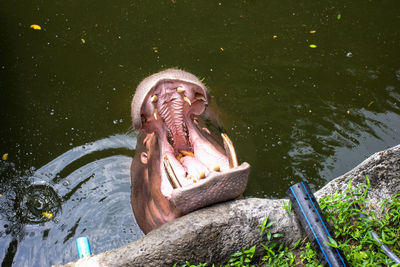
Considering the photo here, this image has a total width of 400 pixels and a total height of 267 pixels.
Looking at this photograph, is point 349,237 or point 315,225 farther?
point 349,237

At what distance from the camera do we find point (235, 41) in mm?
5895

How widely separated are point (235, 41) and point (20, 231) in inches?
140

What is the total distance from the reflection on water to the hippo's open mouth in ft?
3.39

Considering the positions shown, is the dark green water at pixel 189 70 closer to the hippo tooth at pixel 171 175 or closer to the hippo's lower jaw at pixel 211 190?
the hippo tooth at pixel 171 175

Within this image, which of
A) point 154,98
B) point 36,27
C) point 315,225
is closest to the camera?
point 315,225

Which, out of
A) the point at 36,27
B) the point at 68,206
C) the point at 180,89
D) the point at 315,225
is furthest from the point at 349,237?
the point at 36,27

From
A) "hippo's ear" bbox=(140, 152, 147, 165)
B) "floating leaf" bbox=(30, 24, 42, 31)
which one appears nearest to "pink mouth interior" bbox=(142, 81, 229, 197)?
"hippo's ear" bbox=(140, 152, 147, 165)

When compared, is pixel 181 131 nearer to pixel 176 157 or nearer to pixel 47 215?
pixel 176 157

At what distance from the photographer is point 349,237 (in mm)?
2936

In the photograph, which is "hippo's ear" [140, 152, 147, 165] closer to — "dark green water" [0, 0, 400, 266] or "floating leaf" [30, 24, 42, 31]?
"dark green water" [0, 0, 400, 266]

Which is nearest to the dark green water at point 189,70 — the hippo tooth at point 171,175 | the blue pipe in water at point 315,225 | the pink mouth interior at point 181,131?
the pink mouth interior at point 181,131

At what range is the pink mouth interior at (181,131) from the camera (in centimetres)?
316

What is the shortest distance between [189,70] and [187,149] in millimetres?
2184

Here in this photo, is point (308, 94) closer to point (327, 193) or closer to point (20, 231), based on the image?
point (327, 193)
